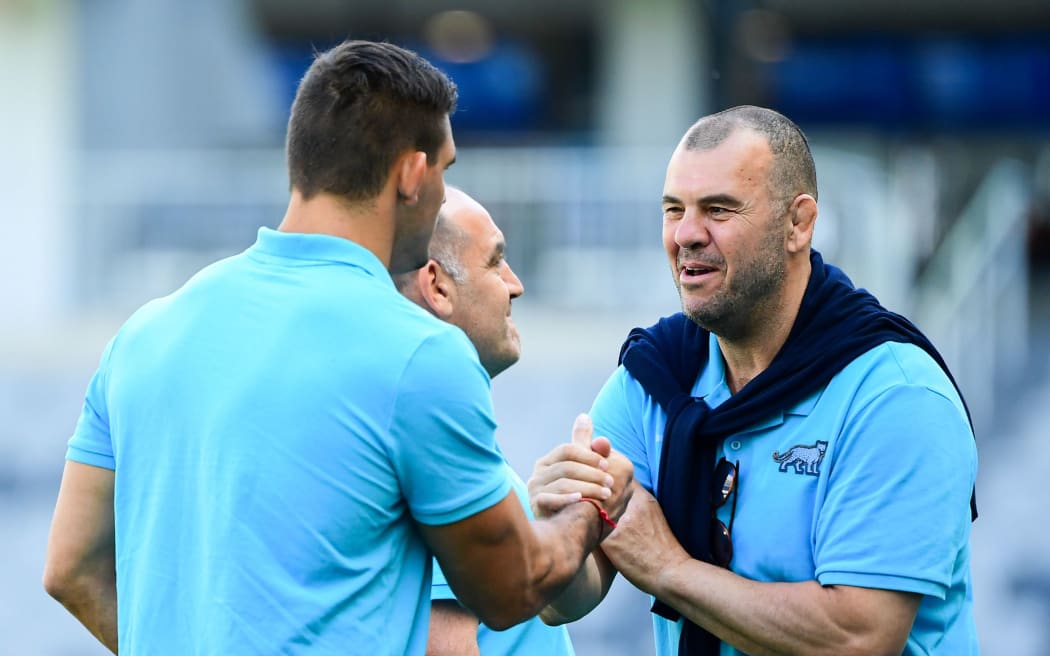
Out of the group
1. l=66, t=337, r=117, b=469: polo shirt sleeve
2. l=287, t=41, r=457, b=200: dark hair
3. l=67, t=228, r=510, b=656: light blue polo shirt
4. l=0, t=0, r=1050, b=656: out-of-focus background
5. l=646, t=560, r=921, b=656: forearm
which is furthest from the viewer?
l=0, t=0, r=1050, b=656: out-of-focus background

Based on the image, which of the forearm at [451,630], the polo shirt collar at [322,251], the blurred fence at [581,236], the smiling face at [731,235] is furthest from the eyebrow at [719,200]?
the blurred fence at [581,236]

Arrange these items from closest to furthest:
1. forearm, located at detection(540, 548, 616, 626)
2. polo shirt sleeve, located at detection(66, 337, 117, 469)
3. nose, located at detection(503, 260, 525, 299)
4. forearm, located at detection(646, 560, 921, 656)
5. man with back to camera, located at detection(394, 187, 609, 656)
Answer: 1. polo shirt sleeve, located at detection(66, 337, 117, 469)
2. forearm, located at detection(646, 560, 921, 656)
3. forearm, located at detection(540, 548, 616, 626)
4. man with back to camera, located at detection(394, 187, 609, 656)
5. nose, located at detection(503, 260, 525, 299)

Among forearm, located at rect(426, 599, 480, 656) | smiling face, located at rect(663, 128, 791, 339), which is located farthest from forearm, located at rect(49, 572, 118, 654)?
smiling face, located at rect(663, 128, 791, 339)

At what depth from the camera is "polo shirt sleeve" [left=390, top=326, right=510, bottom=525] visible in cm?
232

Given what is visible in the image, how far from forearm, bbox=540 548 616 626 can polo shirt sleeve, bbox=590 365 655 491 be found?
205mm

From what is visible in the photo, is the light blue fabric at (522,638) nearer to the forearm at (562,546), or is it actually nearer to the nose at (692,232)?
the forearm at (562,546)

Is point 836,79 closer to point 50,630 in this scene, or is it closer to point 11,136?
point 11,136

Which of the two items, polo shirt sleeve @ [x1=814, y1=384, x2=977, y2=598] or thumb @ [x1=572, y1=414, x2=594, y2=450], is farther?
thumb @ [x1=572, y1=414, x2=594, y2=450]

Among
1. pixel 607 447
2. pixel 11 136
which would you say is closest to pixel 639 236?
pixel 11 136

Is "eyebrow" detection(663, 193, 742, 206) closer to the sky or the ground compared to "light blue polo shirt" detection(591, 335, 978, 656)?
closer to the sky

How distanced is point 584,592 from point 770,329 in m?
0.67

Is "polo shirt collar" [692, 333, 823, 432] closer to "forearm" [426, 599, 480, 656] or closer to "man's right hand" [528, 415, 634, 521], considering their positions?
"man's right hand" [528, 415, 634, 521]

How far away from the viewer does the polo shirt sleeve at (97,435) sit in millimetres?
2586

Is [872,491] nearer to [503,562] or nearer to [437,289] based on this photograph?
[503,562]
